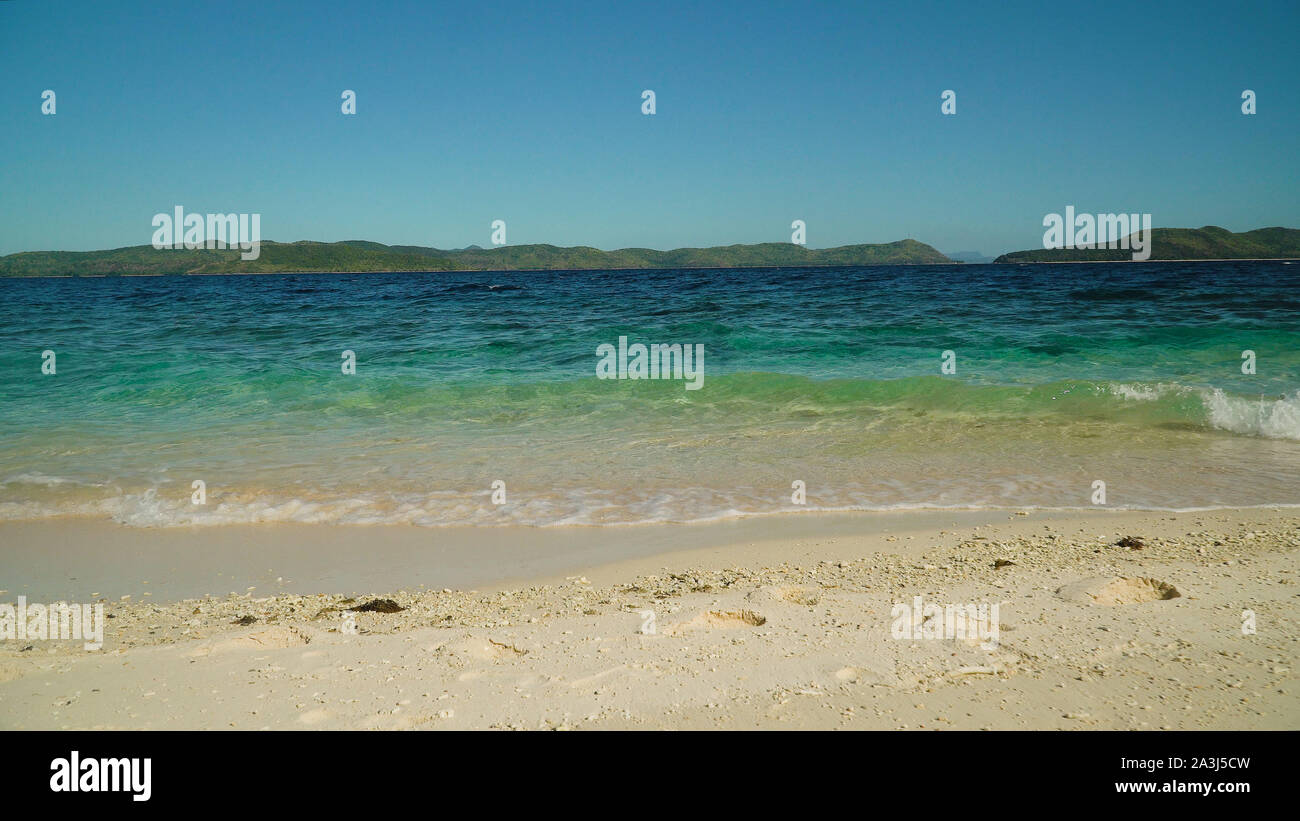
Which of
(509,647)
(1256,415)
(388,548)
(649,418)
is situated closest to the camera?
(509,647)

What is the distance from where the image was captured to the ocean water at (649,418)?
6.53 metres

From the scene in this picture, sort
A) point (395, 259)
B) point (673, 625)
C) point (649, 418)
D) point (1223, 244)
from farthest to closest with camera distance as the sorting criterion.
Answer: point (395, 259) < point (1223, 244) < point (649, 418) < point (673, 625)

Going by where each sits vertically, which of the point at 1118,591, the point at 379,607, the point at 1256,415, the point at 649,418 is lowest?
the point at 379,607

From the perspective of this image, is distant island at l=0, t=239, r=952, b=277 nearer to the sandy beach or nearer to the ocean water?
the ocean water

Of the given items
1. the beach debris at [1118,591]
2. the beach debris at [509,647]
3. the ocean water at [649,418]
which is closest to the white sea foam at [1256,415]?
the ocean water at [649,418]

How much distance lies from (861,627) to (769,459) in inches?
171

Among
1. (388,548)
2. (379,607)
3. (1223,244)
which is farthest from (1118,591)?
(1223,244)

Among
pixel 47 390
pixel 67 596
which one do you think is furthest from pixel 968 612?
pixel 47 390

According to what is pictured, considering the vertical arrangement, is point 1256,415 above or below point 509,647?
above

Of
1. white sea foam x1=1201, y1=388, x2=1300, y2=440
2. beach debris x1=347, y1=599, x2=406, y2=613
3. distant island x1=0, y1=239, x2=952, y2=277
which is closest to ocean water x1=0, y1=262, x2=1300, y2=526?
white sea foam x1=1201, y1=388, x2=1300, y2=440

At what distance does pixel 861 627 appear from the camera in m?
3.56

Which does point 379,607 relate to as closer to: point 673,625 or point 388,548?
point 388,548

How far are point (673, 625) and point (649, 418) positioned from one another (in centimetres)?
637

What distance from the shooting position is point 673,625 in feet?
12.3
